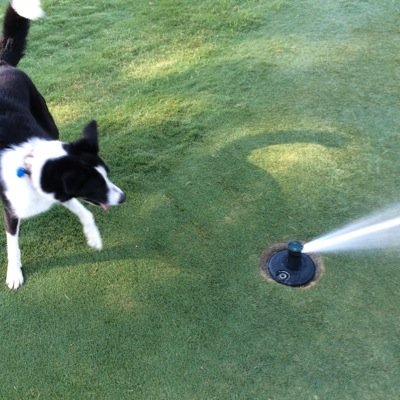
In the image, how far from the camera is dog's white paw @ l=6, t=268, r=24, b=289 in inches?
131

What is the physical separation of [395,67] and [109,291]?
3426 mm

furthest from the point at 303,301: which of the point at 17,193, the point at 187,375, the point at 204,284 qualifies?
the point at 17,193

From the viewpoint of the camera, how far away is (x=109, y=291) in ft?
10.6

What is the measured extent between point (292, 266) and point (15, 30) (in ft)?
8.75

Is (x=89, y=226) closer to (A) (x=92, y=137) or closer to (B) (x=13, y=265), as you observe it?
(B) (x=13, y=265)

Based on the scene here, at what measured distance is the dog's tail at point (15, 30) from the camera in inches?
149

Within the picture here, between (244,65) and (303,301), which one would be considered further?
(244,65)

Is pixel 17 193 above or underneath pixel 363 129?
A: above

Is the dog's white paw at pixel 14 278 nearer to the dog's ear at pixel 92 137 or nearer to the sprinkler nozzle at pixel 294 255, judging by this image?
the dog's ear at pixel 92 137

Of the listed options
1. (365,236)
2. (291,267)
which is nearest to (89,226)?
(291,267)

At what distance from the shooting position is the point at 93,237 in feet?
11.5

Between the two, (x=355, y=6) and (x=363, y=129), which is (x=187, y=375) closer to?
(x=363, y=129)

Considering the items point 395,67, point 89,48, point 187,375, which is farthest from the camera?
point 89,48

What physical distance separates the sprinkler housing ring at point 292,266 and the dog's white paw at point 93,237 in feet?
3.60
